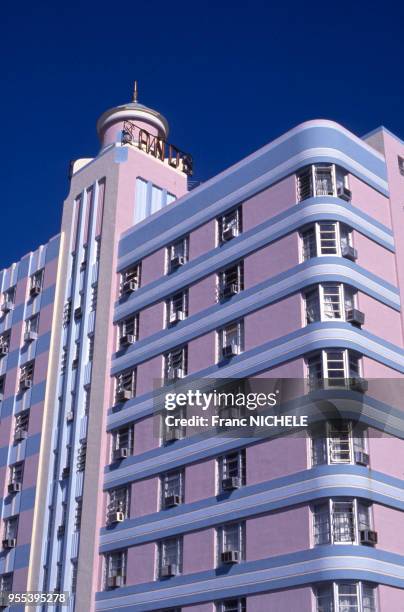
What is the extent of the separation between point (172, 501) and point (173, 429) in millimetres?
2987

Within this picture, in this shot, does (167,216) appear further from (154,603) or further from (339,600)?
(339,600)

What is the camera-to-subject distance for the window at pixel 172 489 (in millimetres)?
35469

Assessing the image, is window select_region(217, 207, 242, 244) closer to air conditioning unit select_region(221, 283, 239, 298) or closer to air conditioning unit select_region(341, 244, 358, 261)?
air conditioning unit select_region(221, 283, 239, 298)

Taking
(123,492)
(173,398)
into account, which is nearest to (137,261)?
(173,398)

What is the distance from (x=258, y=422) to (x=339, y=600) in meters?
7.36

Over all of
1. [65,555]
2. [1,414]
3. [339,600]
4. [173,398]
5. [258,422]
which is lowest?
[339,600]

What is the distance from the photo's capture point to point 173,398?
124ft

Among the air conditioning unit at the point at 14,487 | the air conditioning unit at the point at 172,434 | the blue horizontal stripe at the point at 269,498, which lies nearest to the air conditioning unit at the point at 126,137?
the air conditioning unit at the point at 172,434

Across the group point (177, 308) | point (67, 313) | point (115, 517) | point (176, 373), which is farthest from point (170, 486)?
point (67, 313)

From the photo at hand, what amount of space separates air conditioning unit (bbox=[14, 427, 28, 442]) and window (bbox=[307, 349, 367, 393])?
17.7 metres

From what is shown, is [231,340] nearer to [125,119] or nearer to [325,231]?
[325,231]

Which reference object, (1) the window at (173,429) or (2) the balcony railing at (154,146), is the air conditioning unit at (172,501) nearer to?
(1) the window at (173,429)

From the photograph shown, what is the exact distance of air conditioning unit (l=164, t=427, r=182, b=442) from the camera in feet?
120

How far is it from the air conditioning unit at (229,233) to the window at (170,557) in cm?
1238
